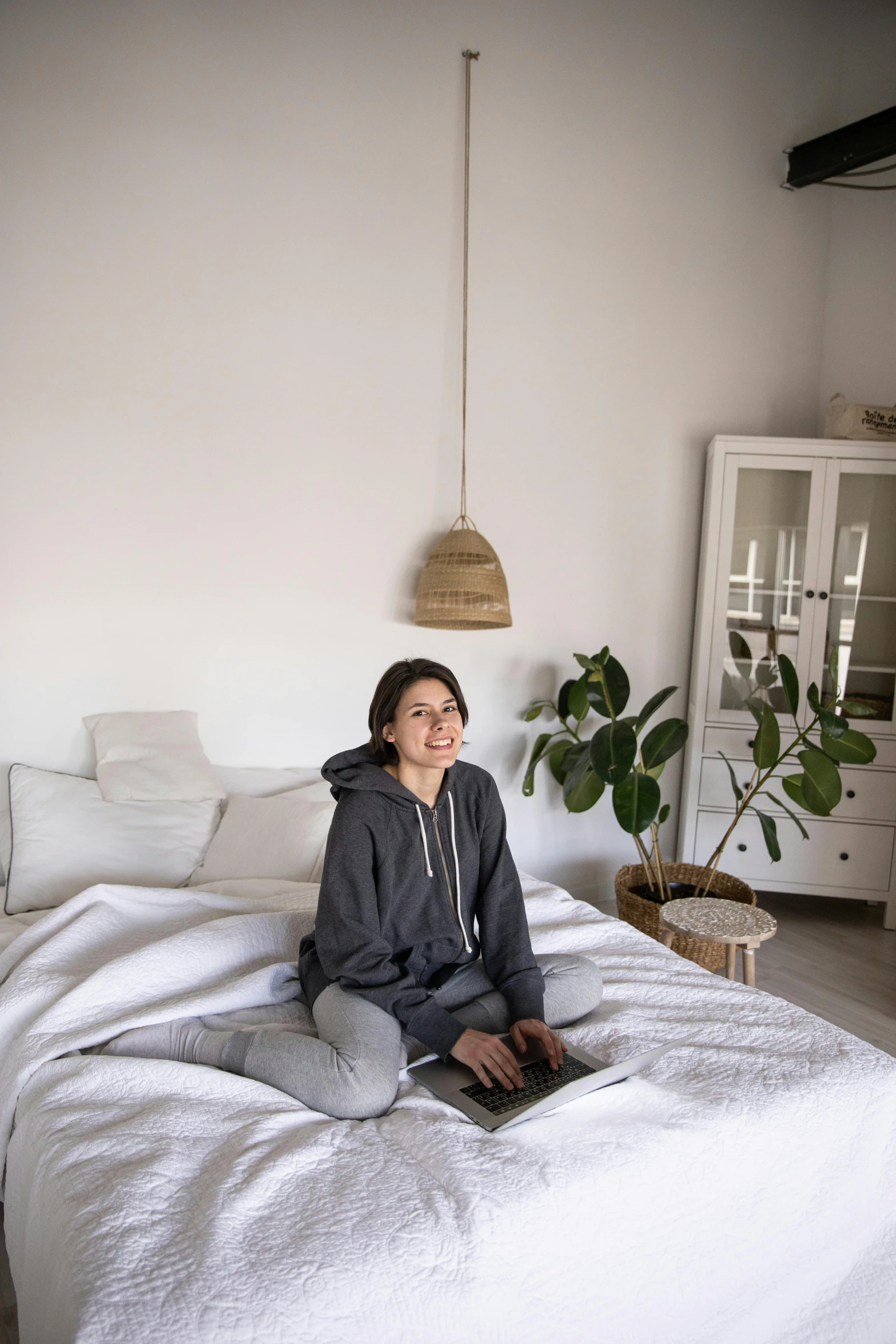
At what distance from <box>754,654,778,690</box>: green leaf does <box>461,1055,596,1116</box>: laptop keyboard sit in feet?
7.31

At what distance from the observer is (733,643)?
339 centimetres

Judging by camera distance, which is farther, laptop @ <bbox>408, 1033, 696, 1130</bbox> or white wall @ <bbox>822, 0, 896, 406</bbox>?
white wall @ <bbox>822, 0, 896, 406</bbox>

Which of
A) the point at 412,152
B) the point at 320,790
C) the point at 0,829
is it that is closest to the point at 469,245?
the point at 412,152

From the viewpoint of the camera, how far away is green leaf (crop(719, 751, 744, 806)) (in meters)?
3.25

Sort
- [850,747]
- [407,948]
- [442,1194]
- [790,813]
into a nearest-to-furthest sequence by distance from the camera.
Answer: [442,1194]
[407,948]
[790,813]
[850,747]

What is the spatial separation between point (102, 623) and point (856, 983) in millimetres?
2511

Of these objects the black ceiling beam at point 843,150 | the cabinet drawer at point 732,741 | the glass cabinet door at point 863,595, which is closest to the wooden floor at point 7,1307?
the cabinet drawer at point 732,741

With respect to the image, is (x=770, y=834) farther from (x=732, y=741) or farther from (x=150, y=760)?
(x=150, y=760)

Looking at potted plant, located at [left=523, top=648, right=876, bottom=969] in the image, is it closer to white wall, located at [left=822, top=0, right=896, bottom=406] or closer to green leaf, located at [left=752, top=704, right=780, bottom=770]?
green leaf, located at [left=752, top=704, right=780, bottom=770]

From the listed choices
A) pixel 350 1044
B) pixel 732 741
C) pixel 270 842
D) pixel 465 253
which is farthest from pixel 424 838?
pixel 465 253

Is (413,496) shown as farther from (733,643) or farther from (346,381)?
(733,643)

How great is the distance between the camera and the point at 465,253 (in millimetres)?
3104

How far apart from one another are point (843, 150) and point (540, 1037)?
331 cm

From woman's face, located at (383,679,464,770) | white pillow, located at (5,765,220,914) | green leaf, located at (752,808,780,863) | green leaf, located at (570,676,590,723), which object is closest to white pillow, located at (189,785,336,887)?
white pillow, located at (5,765,220,914)
